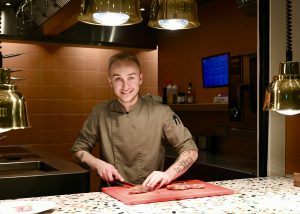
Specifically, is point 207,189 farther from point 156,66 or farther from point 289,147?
point 156,66

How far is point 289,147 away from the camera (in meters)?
2.36

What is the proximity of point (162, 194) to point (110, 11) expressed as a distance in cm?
76

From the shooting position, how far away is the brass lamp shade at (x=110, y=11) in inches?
61.3

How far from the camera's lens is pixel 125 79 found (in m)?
2.30

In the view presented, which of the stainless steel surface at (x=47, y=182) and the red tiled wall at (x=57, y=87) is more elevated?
the red tiled wall at (x=57, y=87)

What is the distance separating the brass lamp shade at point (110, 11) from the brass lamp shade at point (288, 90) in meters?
0.68

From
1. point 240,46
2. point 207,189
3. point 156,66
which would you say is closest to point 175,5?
point 207,189

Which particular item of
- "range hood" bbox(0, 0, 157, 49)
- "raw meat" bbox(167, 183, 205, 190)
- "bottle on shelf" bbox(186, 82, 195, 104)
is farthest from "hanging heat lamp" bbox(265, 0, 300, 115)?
"bottle on shelf" bbox(186, 82, 195, 104)

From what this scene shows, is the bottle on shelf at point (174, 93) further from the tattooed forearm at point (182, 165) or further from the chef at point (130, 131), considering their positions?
the tattooed forearm at point (182, 165)

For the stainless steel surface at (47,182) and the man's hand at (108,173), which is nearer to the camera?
the man's hand at (108,173)

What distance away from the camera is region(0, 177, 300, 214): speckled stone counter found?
1.49 metres

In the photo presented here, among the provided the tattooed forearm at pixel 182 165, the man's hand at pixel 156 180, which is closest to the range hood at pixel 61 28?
the tattooed forearm at pixel 182 165

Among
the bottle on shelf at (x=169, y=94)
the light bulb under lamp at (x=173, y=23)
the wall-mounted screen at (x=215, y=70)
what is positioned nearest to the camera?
the light bulb under lamp at (x=173, y=23)

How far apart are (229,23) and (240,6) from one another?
3.80 ft
